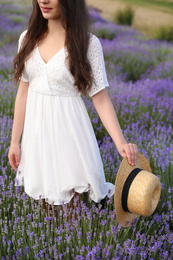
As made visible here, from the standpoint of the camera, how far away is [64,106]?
6.61 ft

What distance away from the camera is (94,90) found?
6.64ft

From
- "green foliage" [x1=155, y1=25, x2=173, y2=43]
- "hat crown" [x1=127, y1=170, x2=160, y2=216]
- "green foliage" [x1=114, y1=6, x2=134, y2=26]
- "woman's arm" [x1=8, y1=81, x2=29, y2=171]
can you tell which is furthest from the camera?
"green foliage" [x1=114, y1=6, x2=134, y2=26]

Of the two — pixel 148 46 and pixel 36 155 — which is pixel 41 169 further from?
pixel 148 46

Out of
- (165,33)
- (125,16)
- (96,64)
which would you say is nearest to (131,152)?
(96,64)

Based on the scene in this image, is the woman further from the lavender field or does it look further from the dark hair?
the lavender field

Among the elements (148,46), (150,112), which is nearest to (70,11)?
(150,112)

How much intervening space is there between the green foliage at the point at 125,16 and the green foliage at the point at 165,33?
183 centimetres

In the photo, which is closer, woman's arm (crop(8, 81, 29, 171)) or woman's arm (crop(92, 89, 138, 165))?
woman's arm (crop(92, 89, 138, 165))

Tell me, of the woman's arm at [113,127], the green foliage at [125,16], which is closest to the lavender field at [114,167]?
the woman's arm at [113,127]

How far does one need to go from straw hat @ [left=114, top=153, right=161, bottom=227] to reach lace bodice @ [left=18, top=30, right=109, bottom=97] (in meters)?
0.49

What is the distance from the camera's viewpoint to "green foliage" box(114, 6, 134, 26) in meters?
11.3

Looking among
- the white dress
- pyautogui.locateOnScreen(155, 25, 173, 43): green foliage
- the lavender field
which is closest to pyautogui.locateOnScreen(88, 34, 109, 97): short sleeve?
the white dress

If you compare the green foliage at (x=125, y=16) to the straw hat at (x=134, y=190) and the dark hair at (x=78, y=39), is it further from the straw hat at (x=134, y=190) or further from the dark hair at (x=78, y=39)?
the straw hat at (x=134, y=190)

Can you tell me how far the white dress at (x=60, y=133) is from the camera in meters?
2.00
